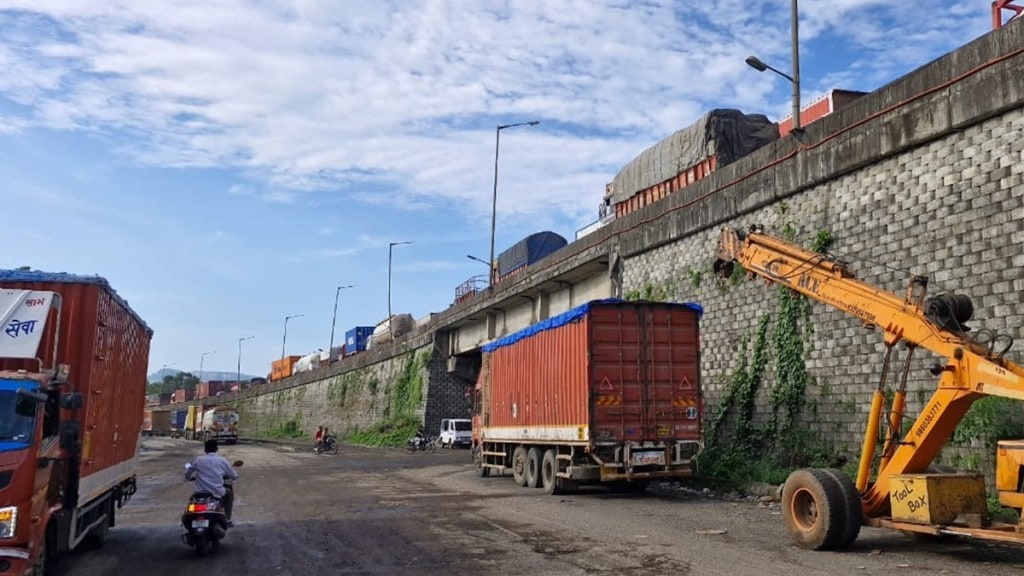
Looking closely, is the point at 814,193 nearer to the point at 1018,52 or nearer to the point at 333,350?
the point at 1018,52

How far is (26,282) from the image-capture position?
830 cm

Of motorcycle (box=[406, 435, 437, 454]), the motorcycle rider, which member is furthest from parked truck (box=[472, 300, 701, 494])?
motorcycle (box=[406, 435, 437, 454])

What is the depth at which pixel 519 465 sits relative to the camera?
1798 cm

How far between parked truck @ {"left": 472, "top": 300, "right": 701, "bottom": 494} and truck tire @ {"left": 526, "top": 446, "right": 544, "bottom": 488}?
0.41 metres

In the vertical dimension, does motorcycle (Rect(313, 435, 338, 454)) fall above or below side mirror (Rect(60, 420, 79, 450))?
below

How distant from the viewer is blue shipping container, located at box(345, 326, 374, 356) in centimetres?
6675

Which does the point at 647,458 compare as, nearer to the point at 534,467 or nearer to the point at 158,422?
the point at 534,467

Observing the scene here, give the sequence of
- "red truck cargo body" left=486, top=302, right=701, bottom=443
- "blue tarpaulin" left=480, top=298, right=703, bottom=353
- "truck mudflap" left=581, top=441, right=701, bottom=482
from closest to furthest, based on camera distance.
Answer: "truck mudflap" left=581, top=441, right=701, bottom=482 → "red truck cargo body" left=486, top=302, right=701, bottom=443 → "blue tarpaulin" left=480, top=298, right=703, bottom=353

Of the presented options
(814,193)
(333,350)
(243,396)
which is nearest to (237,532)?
(814,193)

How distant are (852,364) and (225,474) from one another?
1079cm

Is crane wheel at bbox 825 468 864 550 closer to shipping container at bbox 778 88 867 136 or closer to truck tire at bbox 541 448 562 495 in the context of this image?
truck tire at bbox 541 448 562 495

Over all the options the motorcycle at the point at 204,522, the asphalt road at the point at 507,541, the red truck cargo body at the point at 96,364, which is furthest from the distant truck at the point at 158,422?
the motorcycle at the point at 204,522

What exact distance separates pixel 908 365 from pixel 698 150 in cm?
1598

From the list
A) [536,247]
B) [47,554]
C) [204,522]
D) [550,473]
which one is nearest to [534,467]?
[550,473]
